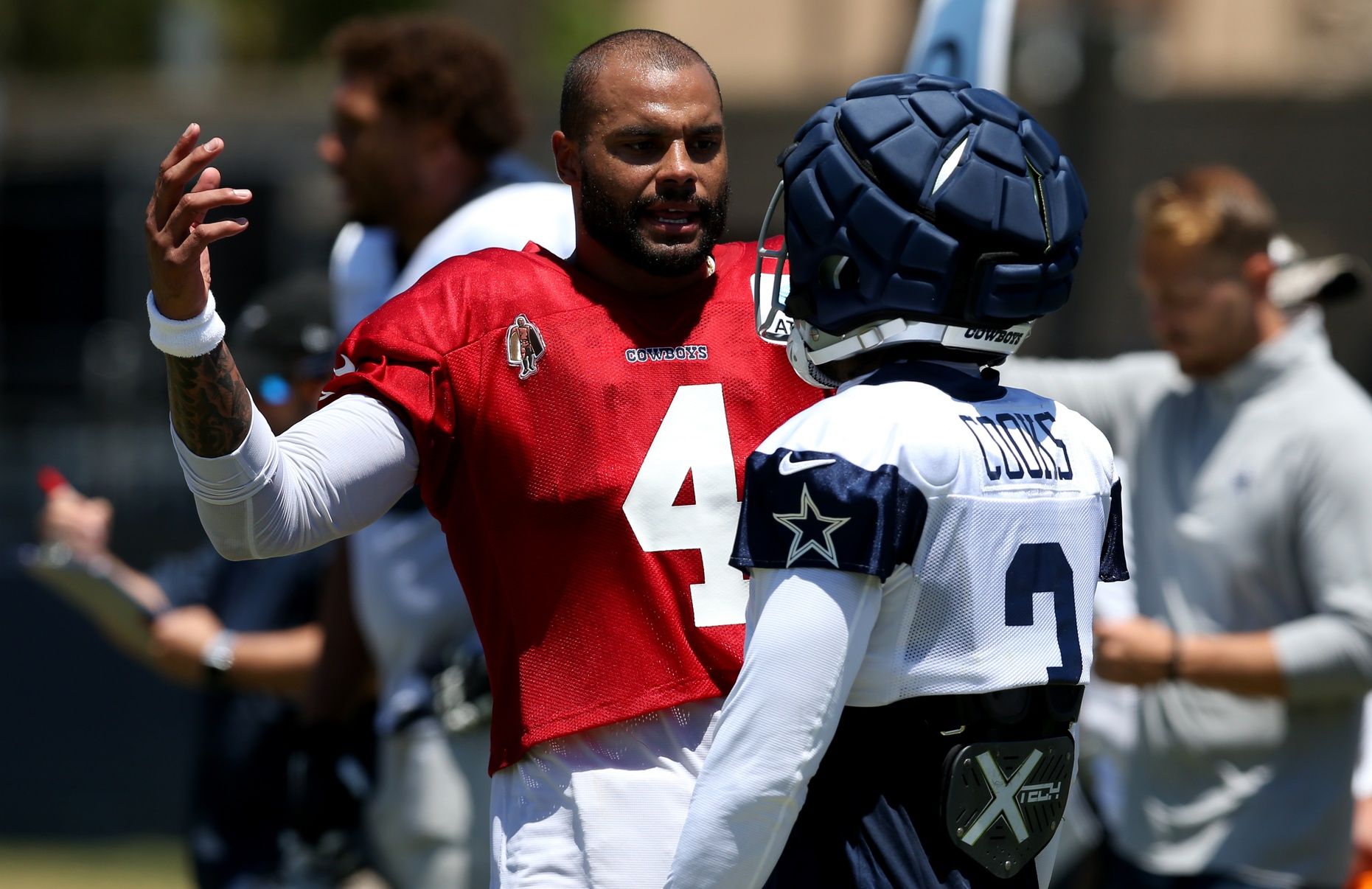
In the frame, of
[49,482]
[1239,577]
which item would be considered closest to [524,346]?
[1239,577]

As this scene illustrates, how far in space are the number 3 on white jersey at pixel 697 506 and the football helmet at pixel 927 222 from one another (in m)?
0.34

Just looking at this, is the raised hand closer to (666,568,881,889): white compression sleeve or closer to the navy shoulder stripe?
(666,568,881,889): white compression sleeve

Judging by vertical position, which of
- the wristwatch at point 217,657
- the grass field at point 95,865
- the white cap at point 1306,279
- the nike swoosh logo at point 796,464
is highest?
the nike swoosh logo at point 796,464

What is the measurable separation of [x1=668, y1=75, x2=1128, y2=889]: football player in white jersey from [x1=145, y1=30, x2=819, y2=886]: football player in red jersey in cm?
34

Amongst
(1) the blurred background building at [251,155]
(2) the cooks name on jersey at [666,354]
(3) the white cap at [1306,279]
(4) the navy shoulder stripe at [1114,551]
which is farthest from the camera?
(1) the blurred background building at [251,155]

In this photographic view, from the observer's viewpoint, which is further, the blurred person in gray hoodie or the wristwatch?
the wristwatch

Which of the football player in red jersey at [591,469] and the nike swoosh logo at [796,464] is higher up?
the nike swoosh logo at [796,464]

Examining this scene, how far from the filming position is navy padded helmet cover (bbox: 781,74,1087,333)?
2389 mm

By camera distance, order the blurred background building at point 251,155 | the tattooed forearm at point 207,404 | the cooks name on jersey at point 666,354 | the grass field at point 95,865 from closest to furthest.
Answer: the tattooed forearm at point 207,404
the cooks name on jersey at point 666,354
the grass field at point 95,865
the blurred background building at point 251,155

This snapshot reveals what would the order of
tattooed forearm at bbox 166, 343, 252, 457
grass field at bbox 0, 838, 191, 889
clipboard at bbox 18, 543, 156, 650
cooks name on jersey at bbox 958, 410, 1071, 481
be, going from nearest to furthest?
cooks name on jersey at bbox 958, 410, 1071, 481
tattooed forearm at bbox 166, 343, 252, 457
clipboard at bbox 18, 543, 156, 650
grass field at bbox 0, 838, 191, 889

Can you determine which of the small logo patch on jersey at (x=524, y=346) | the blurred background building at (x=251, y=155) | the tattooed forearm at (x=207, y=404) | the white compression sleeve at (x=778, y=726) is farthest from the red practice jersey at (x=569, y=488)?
the blurred background building at (x=251, y=155)

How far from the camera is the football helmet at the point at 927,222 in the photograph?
7.84 ft

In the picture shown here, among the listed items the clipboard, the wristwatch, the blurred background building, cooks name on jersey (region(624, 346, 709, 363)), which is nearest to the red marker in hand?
the clipboard

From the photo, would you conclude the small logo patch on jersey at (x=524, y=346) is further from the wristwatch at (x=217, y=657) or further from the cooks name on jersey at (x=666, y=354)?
the wristwatch at (x=217, y=657)
